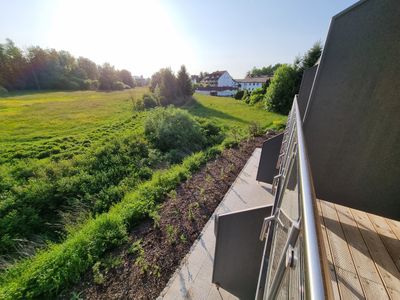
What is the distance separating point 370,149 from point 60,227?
6305mm

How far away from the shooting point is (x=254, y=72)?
6272 centimetres

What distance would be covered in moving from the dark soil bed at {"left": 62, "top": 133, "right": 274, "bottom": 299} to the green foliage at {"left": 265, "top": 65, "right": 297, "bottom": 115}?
47.7 feet

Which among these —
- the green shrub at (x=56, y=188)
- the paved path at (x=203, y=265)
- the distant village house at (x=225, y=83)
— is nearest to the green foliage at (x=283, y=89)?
the green shrub at (x=56, y=188)

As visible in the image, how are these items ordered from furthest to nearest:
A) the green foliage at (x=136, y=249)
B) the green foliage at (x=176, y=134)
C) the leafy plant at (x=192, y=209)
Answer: the green foliage at (x=176, y=134)
the leafy plant at (x=192, y=209)
the green foliage at (x=136, y=249)

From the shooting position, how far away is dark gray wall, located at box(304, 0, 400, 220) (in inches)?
76.7

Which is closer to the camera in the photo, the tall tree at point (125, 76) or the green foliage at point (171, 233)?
the green foliage at point (171, 233)

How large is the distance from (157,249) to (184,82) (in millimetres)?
19682

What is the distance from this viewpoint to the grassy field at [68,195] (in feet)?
9.41

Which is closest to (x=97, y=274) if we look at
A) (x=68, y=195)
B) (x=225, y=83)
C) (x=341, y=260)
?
(x=341, y=260)

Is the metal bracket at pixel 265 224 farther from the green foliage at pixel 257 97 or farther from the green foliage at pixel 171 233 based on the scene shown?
the green foliage at pixel 257 97

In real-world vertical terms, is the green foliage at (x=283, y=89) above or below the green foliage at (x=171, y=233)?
above

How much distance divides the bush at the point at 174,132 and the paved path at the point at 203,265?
172 inches

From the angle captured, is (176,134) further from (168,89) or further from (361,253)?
(168,89)

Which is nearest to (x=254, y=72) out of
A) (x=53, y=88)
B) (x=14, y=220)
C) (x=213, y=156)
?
(x=53, y=88)
